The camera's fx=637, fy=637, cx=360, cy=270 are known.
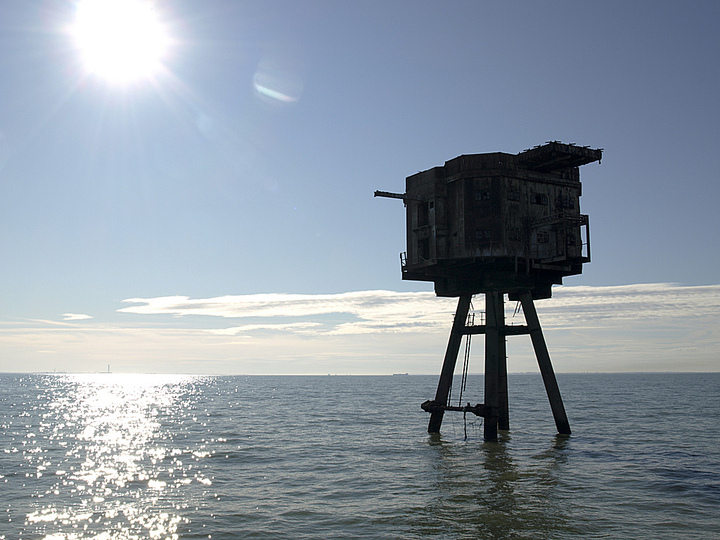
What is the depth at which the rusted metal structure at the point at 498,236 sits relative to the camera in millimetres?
32094

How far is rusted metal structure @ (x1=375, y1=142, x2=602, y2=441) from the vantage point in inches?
1264

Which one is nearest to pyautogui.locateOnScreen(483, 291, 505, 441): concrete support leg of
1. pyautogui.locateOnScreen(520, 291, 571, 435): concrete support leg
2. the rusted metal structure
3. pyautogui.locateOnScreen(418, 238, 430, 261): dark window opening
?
the rusted metal structure

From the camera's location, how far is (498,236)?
104 ft

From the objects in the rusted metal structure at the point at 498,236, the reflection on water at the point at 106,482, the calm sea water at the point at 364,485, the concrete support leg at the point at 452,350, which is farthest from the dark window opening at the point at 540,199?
the reflection on water at the point at 106,482

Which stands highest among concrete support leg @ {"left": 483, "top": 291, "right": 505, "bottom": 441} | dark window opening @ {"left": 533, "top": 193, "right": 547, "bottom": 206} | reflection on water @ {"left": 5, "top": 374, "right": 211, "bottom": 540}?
dark window opening @ {"left": 533, "top": 193, "right": 547, "bottom": 206}

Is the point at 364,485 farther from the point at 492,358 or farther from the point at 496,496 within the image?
the point at 492,358

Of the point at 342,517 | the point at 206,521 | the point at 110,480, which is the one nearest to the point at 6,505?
the point at 110,480

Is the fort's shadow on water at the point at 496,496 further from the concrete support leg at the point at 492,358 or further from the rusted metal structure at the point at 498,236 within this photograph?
the rusted metal structure at the point at 498,236

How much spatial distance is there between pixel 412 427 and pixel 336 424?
7.11 metres

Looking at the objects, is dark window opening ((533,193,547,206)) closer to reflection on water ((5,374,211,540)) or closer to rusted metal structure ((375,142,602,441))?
rusted metal structure ((375,142,602,441))

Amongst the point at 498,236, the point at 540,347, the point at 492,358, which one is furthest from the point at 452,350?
the point at 498,236

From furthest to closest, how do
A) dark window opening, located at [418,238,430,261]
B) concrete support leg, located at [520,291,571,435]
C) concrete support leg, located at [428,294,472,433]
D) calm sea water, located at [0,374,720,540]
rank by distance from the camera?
dark window opening, located at [418,238,430,261]
concrete support leg, located at [428,294,472,433]
concrete support leg, located at [520,291,571,435]
calm sea water, located at [0,374,720,540]

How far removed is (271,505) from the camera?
794 inches

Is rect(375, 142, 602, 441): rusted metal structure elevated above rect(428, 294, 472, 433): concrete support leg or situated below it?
above
